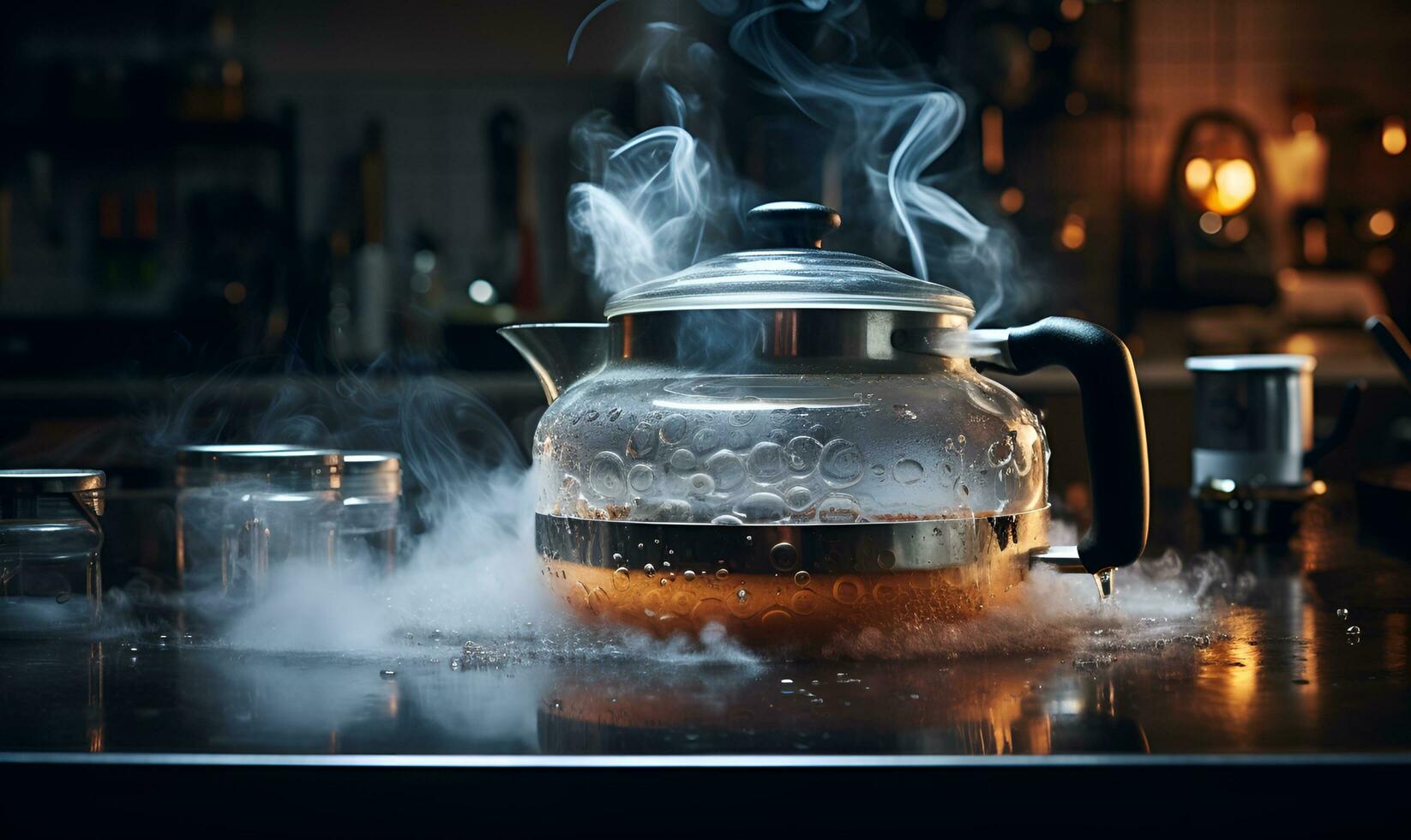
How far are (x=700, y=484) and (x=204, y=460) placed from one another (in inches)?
12.6

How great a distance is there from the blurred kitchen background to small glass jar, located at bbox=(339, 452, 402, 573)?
2214mm

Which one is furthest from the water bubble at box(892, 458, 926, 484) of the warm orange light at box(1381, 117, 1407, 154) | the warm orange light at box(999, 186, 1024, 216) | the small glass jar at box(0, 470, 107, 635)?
the warm orange light at box(1381, 117, 1407, 154)

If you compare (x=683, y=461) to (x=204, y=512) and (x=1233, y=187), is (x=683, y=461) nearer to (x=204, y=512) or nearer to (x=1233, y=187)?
(x=204, y=512)

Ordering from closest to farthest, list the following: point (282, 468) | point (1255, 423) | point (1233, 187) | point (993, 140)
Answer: point (282, 468), point (1255, 423), point (993, 140), point (1233, 187)

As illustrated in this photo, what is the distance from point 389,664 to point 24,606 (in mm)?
238

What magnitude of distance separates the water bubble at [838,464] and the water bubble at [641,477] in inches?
3.5

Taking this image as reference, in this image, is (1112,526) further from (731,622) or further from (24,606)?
(24,606)

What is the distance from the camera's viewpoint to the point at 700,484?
613 millimetres

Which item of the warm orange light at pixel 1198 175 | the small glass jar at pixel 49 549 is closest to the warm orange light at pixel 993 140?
the warm orange light at pixel 1198 175

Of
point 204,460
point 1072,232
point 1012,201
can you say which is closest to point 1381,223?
point 1072,232

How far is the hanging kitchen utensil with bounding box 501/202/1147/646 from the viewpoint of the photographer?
60 cm

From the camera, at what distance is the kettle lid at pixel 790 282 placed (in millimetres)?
645

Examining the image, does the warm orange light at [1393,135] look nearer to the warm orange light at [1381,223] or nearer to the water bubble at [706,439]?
the warm orange light at [1381,223]

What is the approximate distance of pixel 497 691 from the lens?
0.53 meters
